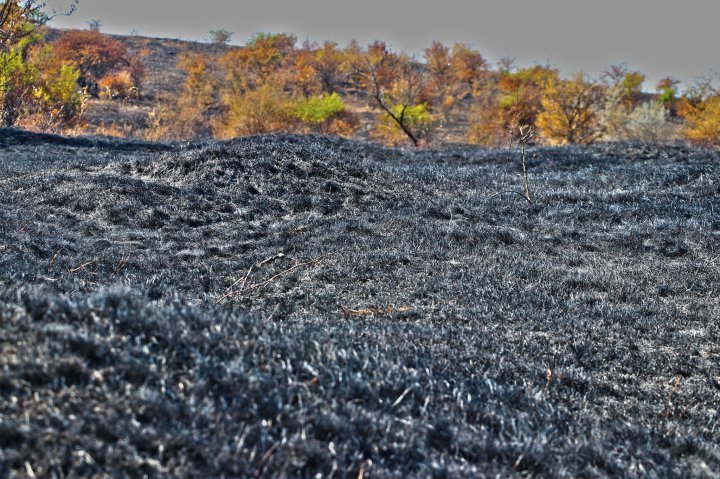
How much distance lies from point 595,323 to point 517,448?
8.25ft

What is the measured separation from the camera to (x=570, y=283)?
5.57 m

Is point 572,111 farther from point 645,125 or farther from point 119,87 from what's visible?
point 119,87

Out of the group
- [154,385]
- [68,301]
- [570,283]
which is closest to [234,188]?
[570,283]

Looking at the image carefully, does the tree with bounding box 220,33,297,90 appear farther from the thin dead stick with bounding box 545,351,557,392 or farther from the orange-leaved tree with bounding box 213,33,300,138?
the thin dead stick with bounding box 545,351,557,392

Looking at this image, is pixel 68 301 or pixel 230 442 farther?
pixel 68 301

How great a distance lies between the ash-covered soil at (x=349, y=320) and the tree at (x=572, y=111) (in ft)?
47.9

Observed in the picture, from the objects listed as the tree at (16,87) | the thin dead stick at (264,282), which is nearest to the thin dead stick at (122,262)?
the thin dead stick at (264,282)

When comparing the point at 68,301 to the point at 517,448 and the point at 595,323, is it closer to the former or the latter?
the point at 517,448

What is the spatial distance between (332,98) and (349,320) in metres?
26.2

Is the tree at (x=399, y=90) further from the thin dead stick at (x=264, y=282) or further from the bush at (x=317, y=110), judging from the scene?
the thin dead stick at (x=264, y=282)

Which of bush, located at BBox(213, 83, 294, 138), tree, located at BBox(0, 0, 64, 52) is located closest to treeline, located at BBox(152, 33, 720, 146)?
bush, located at BBox(213, 83, 294, 138)

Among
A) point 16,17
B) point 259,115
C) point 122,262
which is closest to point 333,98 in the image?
point 259,115

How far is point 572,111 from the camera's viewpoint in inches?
986

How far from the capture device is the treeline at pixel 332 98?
22.4 metres
